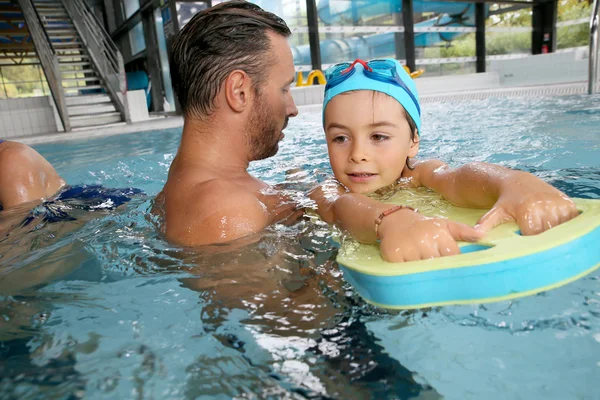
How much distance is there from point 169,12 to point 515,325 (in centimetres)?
1567

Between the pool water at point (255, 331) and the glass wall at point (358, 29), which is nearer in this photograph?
Result: the pool water at point (255, 331)

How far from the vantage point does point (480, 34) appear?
18531 mm

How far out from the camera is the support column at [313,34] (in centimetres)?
1521

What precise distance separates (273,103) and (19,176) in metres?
1.80

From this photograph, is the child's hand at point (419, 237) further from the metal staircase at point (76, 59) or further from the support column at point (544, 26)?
the support column at point (544, 26)

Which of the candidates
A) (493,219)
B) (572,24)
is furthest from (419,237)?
(572,24)

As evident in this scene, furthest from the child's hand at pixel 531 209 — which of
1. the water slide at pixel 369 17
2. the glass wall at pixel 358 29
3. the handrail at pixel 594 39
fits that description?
the glass wall at pixel 358 29

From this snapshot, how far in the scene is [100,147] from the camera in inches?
321

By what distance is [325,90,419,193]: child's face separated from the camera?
89.4 inches

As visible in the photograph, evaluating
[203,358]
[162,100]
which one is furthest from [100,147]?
[162,100]

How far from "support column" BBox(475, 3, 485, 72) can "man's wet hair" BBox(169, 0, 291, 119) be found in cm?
1870

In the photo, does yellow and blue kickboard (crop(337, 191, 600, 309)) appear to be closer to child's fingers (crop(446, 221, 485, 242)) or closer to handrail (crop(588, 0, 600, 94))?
child's fingers (crop(446, 221, 485, 242))

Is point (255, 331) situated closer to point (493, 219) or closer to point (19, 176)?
point (493, 219)

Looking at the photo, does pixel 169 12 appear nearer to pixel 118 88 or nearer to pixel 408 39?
pixel 118 88
